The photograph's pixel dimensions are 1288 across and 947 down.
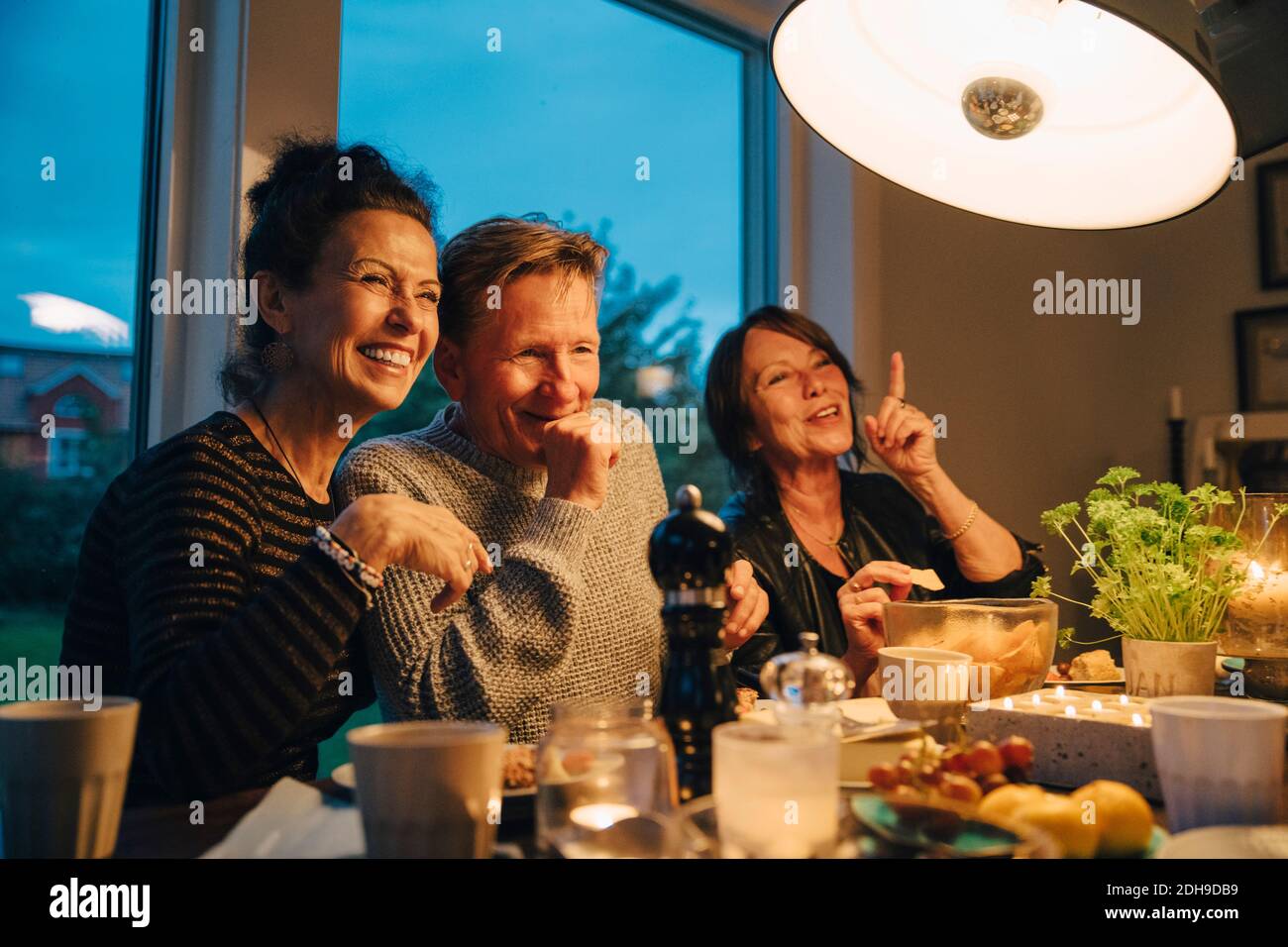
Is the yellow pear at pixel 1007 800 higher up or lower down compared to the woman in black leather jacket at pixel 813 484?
lower down

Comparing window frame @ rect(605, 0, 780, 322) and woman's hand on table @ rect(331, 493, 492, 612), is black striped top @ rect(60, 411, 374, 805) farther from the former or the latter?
window frame @ rect(605, 0, 780, 322)

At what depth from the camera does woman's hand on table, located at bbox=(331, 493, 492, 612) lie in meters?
0.95

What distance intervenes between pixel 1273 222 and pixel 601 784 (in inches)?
150

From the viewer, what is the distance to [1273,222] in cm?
353

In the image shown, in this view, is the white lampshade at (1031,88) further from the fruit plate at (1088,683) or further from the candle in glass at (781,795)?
the candle in glass at (781,795)

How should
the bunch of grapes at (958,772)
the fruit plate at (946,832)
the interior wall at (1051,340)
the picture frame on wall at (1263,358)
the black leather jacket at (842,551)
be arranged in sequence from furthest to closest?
the picture frame on wall at (1263,358), the interior wall at (1051,340), the black leather jacket at (842,551), the bunch of grapes at (958,772), the fruit plate at (946,832)

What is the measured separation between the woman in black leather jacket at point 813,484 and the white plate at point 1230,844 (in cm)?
124

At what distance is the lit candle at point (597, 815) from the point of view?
647mm

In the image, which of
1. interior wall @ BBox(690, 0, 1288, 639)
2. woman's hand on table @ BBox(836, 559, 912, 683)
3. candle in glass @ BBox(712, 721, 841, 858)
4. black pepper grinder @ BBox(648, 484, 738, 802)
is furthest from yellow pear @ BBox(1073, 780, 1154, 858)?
interior wall @ BBox(690, 0, 1288, 639)

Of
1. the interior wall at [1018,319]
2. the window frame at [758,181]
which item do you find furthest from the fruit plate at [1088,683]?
the window frame at [758,181]

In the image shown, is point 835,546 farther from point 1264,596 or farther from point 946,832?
point 946,832
